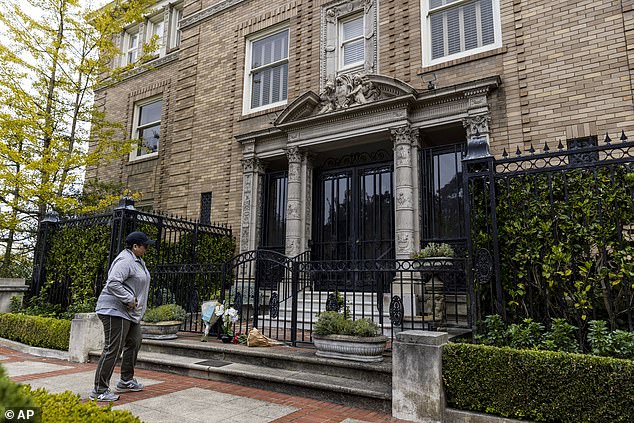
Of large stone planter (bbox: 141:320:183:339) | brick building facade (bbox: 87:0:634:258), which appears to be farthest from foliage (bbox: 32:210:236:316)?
brick building facade (bbox: 87:0:634:258)

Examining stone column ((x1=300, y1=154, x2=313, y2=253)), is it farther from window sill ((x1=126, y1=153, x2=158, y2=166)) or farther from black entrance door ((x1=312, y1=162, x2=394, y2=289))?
window sill ((x1=126, y1=153, x2=158, y2=166))

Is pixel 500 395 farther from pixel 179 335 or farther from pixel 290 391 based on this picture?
pixel 179 335

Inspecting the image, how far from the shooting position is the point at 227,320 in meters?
7.18

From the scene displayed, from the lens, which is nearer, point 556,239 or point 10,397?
point 10,397

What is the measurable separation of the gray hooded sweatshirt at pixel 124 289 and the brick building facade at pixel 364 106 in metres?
5.28

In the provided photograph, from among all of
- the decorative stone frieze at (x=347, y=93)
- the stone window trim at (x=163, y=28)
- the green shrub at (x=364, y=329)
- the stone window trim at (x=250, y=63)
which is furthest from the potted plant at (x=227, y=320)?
the stone window trim at (x=163, y=28)

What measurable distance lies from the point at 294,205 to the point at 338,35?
4.79m

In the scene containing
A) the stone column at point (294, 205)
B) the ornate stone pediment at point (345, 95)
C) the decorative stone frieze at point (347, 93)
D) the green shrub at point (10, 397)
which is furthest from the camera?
the stone column at point (294, 205)

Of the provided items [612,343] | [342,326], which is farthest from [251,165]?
[612,343]

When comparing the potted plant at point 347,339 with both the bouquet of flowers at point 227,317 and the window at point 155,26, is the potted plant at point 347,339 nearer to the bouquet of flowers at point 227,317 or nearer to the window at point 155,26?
the bouquet of flowers at point 227,317

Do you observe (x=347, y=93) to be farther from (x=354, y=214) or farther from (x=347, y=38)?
(x=354, y=214)

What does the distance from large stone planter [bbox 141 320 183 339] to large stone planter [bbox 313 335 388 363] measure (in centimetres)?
338

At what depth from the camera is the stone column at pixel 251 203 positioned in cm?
1123

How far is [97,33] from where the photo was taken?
13.5 meters
